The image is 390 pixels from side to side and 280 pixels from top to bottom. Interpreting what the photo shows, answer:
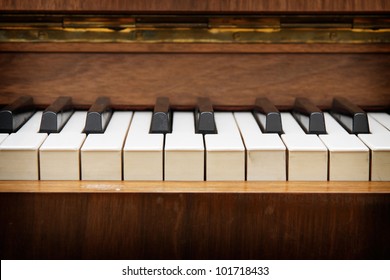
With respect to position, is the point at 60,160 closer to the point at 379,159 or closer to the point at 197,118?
the point at 197,118

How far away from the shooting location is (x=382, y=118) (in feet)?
5.56

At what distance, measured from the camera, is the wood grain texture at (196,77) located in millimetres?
1747

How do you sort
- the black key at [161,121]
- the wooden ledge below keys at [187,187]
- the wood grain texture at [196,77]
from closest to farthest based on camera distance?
the wooden ledge below keys at [187,187] < the black key at [161,121] < the wood grain texture at [196,77]

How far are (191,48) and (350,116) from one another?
425mm

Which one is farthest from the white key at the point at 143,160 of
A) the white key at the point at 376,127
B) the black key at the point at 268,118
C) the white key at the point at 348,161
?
the white key at the point at 376,127

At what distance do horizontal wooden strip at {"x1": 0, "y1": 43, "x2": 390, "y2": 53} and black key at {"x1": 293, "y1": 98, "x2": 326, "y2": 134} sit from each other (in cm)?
15

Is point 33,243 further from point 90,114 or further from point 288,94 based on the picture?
point 288,94

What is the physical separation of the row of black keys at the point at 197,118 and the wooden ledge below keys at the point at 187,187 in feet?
0.48

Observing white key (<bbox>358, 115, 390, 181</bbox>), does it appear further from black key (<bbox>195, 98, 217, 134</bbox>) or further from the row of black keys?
black key (<bbox>195, 98, 217, 134</bbox>)

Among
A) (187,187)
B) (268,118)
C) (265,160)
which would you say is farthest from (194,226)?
(268,118)

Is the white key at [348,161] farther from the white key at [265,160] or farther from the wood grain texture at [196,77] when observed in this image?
the wood grain texture at [196,77]

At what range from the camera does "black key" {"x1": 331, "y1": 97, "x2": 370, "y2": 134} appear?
5.02 feet

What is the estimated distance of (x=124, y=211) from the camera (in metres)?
1.41

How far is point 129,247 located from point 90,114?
0.30 m
